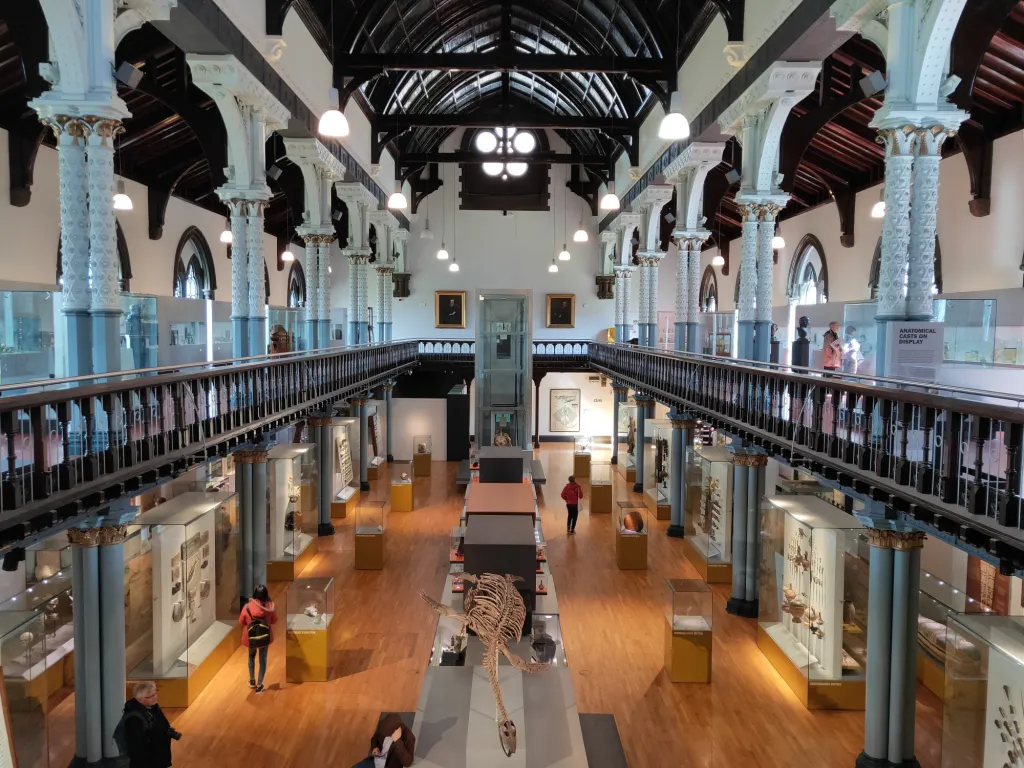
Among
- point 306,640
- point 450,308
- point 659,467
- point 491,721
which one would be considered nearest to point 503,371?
point 659,467

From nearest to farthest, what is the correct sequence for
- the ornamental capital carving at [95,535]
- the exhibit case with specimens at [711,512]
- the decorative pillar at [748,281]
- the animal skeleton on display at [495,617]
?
the animal skeleton on display at [495,617] < the ornamental capital carving at [95,535] < the decorative pillar at [748,281] < the exhibit case with specimens at [711,512]

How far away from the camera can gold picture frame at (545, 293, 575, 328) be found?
38.2 m

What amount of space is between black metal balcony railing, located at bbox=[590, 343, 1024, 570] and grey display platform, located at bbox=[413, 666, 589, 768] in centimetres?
340

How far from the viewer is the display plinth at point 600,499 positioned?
72.8 feet

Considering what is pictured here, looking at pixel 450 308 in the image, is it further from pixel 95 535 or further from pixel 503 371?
pixel 95 535

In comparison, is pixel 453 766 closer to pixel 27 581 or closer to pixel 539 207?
pixel 27 581

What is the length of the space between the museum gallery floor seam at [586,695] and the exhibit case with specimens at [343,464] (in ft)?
13.9

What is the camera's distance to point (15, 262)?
16.7m

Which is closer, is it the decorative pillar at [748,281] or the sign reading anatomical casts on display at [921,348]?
the sign reading anatomical casts on display at [921,348]

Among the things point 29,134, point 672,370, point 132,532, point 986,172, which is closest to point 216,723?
point 132,532

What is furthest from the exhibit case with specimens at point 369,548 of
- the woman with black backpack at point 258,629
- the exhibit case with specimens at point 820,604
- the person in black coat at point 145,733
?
the person in black coat at point 145,733

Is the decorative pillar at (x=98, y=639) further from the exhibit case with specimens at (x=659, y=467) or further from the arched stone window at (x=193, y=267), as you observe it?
the arched stone window at (x=193, y=267)

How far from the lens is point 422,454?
92.5ft

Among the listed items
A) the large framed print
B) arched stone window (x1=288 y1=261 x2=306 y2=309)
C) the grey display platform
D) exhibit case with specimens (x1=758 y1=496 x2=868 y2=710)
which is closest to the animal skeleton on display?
the grey display platform
